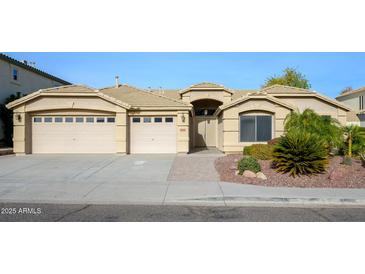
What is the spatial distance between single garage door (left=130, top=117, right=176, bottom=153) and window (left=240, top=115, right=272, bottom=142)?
4.45 meters

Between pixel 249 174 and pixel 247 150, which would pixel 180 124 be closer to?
pixel 247 150

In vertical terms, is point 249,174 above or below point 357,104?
below

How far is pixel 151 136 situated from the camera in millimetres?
17516

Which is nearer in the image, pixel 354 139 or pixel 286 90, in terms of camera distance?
pixel 354 139

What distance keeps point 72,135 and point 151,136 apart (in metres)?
Answer: 4.92

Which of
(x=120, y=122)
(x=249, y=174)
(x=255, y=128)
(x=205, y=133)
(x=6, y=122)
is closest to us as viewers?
(x=249, y=174)

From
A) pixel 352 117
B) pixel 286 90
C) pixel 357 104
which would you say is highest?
pixel 357 104

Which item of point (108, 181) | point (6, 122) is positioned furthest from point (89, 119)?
point (108, 181)

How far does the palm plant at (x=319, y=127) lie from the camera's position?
530 inches

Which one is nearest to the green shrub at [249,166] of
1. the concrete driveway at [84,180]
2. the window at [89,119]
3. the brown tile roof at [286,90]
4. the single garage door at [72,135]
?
the concrete driveway at [84,180]

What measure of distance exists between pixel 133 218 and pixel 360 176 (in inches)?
330

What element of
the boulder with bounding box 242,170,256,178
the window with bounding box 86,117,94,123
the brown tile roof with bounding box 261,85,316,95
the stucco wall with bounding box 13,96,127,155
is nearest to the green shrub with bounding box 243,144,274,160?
the boulder with bounding box 242,170,256,178

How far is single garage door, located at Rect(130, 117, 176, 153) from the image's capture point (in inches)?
688

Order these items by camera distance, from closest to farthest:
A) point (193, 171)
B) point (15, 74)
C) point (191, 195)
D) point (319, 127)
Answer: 1. point (191, 195)
2. point (193, 171)
3. point (319, 127)
4. point (15, 74)
